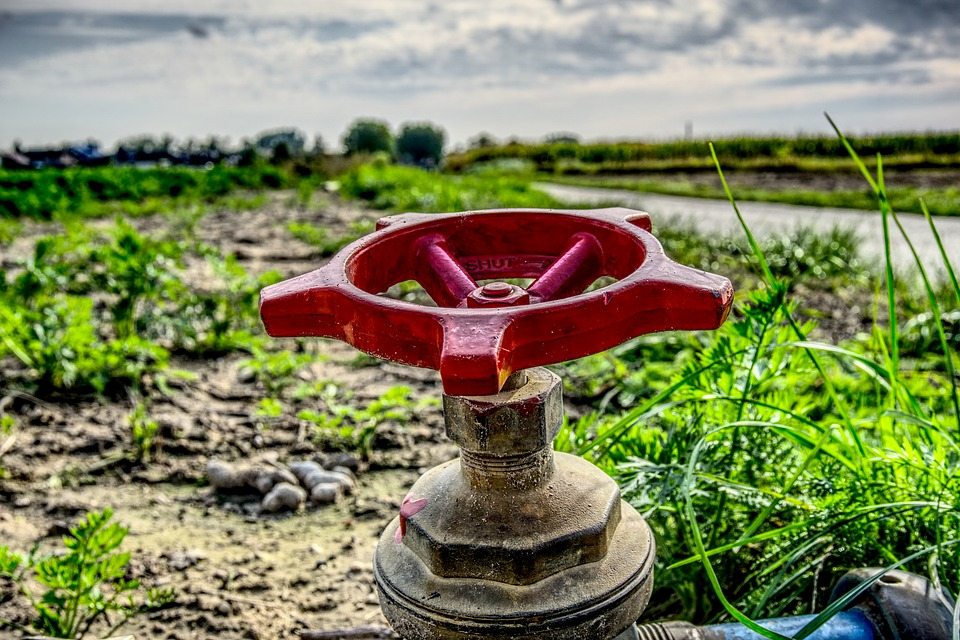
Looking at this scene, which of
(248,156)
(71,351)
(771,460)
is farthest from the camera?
(248,156)

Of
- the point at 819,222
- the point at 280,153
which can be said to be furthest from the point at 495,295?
the point at 280,153

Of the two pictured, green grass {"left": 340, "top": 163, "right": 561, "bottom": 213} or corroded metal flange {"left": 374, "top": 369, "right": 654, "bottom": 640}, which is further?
green grass {"left": 340, "top": 163, "right": 561, "bottom": 213}

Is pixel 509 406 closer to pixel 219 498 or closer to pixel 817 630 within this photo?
pixel 817 630

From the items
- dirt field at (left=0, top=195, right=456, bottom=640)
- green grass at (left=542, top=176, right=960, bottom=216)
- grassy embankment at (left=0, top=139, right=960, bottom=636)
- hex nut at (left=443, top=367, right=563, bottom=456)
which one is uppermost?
hex nut at (left=443, top=367, right=563, bottom=456)

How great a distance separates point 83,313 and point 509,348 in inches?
99.8

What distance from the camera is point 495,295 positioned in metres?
1.02

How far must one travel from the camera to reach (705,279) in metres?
0.93

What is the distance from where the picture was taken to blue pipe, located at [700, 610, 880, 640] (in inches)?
46.6

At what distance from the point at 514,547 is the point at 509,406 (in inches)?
7.3

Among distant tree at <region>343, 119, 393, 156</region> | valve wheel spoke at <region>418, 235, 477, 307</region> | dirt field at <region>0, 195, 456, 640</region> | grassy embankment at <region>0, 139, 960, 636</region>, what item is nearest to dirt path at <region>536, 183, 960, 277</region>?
grassy embankment at <region>0, 139, 960, 636</region>

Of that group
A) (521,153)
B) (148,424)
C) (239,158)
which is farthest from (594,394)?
(521,153)

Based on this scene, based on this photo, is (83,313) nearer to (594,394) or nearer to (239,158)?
(594,394)

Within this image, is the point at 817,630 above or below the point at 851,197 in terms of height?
below

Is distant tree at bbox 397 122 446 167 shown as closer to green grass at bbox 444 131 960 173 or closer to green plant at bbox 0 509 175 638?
green grass at bbox 444 131 960 173
